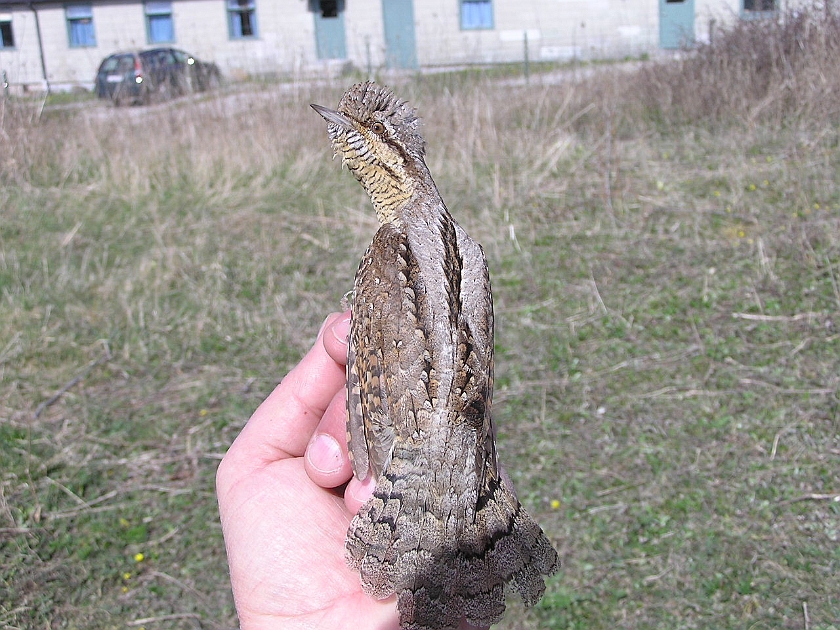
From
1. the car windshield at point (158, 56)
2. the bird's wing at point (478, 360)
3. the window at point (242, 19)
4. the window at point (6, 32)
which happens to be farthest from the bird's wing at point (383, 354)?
the window at point (6, 32)

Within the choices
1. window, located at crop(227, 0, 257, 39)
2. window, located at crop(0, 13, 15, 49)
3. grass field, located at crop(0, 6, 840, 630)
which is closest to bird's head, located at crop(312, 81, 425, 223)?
grass field, located at crop(0, 6, 840, 630)

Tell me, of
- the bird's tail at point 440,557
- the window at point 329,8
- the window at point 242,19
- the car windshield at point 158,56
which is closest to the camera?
the bird's tail at point 440,557

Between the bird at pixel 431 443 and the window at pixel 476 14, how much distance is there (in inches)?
1155

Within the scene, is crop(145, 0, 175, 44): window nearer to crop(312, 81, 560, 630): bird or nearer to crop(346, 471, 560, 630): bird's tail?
crop(312, 81, 560, 630): bird

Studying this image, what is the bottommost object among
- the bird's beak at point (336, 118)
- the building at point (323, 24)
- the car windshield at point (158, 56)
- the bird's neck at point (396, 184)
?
the bird's neck at point (396, 184)

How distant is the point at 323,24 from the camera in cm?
2991

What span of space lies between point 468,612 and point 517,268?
186 inches

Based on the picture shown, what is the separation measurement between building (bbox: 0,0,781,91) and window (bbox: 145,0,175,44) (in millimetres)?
42

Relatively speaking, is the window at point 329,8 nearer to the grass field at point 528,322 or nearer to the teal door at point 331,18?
the teal door at point 331,18

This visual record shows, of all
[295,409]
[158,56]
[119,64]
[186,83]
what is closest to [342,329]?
[295,409]

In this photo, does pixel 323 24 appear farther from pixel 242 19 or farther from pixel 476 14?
pixel 476 14

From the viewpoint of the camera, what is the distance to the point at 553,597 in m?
3.61

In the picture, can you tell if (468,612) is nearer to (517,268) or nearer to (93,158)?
(517,268)

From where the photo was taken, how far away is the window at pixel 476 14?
29.4 m
